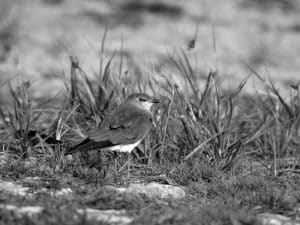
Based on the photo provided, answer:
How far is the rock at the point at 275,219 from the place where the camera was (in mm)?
4742

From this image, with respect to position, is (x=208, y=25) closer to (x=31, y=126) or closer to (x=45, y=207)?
(x=31, y=126)

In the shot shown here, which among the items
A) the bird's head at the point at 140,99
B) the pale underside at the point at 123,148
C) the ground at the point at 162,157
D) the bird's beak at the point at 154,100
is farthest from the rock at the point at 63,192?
the bird's beak at the point at 154,100

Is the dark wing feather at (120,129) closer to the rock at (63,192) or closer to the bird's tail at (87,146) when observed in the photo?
the bird's tail at (87,146)

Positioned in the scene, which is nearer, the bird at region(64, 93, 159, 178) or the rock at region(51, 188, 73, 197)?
the rock at region(51, 188, 73, 197)

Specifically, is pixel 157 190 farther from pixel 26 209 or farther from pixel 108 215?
pixel 26 209

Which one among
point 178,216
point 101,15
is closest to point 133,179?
point 178,216

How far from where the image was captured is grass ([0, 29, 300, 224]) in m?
4.79

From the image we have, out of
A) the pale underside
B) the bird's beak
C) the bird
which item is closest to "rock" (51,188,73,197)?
the bird

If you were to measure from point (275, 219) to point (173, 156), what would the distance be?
1.42 m

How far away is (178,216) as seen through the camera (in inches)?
177

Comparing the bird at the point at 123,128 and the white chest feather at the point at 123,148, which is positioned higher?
the bird at the point at 123,128

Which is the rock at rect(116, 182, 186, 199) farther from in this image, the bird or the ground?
the bird

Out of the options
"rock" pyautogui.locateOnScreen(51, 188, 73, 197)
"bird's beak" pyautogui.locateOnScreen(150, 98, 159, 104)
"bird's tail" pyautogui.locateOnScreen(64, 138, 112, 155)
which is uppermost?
"bird's beak" pyautogui.locateOnScreen(150, 98, 159, 104)

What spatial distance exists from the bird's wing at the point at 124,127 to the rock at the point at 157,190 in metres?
0.51
